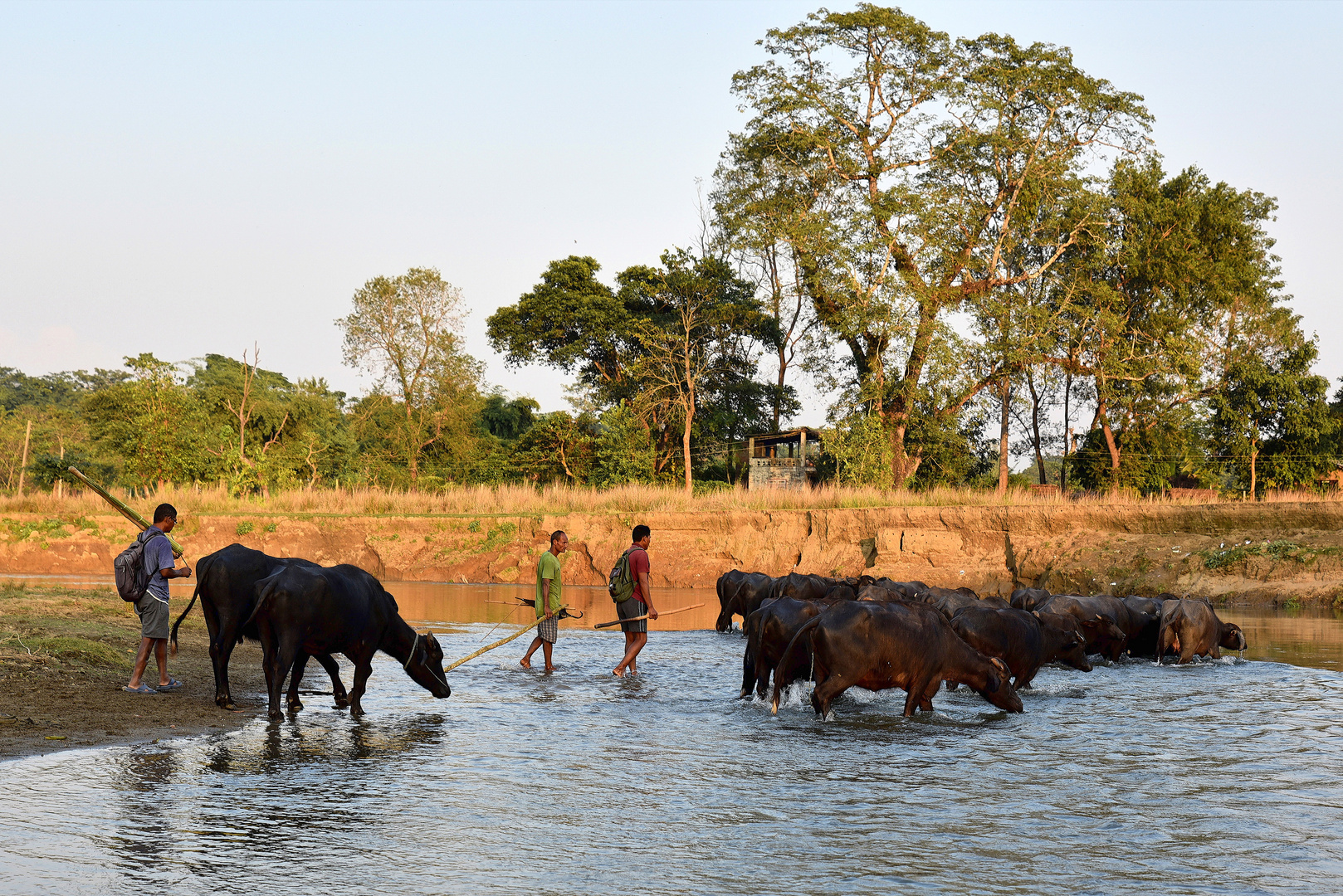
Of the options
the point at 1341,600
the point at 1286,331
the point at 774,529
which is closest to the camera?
the point at 1341,600

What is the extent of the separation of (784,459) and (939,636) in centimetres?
3807

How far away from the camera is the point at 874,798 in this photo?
7.67m

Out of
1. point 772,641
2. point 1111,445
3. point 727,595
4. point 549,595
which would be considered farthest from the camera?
point 1111,445

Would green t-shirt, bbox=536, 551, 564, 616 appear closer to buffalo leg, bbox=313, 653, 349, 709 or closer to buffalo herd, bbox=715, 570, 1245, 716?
buffalo herd, bbox=715, 570, 1245, 716

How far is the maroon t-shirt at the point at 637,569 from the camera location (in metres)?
13.8

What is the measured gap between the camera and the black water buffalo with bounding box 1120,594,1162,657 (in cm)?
1678

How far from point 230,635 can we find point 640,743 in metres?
4.32

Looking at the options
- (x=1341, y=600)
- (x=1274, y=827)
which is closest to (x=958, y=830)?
(x=1274, y=827)

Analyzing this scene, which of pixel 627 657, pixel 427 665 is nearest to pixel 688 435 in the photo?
pixel 627 657

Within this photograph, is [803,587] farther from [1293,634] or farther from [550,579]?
[1293,634]

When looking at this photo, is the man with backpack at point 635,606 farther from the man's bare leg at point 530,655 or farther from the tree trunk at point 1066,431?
the tree trunk at point 1066,431

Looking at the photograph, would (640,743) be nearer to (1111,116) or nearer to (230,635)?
(230,635)

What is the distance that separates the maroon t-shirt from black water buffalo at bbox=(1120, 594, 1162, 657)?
7.68m

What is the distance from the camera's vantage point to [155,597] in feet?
35.0
